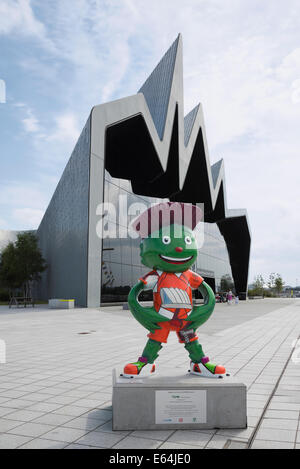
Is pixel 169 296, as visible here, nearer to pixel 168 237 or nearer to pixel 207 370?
pixel 168 237

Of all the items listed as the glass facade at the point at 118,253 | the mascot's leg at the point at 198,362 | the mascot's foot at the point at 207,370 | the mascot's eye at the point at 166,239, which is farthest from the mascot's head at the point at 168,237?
the glass facade at the point at 118,253

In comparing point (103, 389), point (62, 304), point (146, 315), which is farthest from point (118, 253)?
point (146, 315)

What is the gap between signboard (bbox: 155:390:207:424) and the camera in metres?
3.88

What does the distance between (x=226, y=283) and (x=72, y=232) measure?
33625mm

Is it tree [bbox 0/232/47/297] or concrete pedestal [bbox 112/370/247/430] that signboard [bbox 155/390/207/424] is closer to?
concrete pedestal [bbox 112/370/247/430]

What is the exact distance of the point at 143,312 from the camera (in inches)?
168

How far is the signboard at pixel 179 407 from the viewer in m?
3.88

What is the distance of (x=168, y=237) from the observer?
4.39 m

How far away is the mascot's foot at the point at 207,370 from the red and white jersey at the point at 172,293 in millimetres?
553

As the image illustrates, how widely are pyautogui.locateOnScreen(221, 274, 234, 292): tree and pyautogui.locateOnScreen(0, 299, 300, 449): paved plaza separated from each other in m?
44.1

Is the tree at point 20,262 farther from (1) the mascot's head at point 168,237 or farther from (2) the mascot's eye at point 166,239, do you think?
(2) the mascot's eye at point 166,239

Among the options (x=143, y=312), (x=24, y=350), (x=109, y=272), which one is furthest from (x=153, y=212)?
(x=109, y=272)

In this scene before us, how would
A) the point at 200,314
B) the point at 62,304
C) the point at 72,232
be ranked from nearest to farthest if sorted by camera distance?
the point at 200,314
the point at 62,304
the point at 72,232

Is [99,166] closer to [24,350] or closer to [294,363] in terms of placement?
[24,350]
